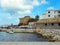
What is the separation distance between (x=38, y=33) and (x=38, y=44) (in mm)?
10451

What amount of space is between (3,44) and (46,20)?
10.4 m

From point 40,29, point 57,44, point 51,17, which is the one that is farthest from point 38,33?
point 57,44

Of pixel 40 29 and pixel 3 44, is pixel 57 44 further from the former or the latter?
pixel 40 29

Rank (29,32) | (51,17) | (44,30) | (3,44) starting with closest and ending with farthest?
(3,44) → (44,30) → (51,17) → (29,32)

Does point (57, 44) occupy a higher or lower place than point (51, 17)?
lower

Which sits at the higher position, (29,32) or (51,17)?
(51,17)

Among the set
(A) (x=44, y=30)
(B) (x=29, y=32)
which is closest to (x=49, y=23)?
(A) (x=44, y=30)

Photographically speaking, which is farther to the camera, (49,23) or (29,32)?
(29,32)

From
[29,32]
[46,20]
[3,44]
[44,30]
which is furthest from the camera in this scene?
[29,32]

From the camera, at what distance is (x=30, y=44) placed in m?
5.56

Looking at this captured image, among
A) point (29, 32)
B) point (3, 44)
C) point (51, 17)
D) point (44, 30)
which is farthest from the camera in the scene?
point (29, 32)

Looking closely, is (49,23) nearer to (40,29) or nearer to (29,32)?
(40,29)

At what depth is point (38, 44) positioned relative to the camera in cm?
554

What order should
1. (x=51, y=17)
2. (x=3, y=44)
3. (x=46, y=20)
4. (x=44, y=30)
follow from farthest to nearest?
1. (x=46, y=20)
2. (x=51, y=17)
3. (x=44, y=30)
4. (x=3, y=44)
